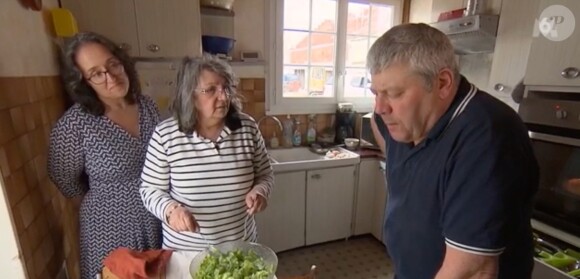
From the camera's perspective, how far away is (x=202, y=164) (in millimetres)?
1038

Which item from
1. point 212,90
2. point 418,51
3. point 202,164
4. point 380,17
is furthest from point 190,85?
point 380,17

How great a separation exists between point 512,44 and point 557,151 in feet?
2.21

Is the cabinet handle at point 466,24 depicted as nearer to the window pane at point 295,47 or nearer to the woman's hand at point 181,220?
the window pane at point 295,47

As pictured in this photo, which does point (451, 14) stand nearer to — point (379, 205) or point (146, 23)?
point (379, 205)

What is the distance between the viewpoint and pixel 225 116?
1099 millimetres

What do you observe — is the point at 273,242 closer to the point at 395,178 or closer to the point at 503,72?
the point at 395,178

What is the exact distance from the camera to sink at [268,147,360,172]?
213 centimetres

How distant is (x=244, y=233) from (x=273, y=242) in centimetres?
120

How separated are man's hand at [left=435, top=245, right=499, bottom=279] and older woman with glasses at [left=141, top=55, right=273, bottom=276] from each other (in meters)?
0.61

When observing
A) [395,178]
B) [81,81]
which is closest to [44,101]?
[81,81]

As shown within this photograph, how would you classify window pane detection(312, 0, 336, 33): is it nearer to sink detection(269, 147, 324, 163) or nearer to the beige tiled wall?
sink detection(269, 147, 324, 163)

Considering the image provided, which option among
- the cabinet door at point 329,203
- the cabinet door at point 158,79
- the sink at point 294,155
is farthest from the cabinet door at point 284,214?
the cabinet door at point 158,79

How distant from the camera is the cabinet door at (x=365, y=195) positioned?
2.39m

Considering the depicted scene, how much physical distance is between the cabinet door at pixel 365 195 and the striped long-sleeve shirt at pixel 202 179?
142 centimetres
